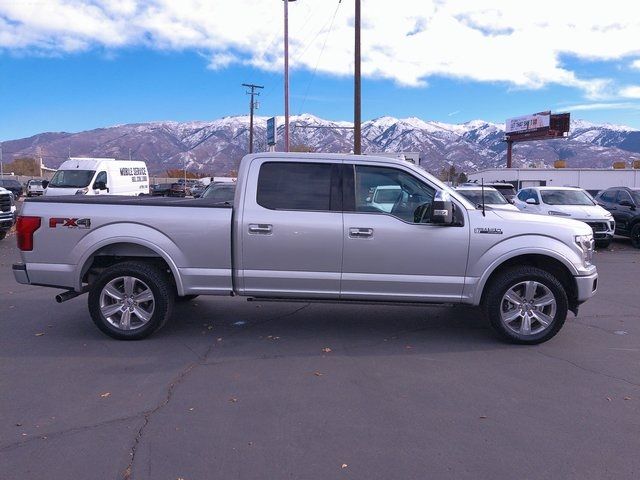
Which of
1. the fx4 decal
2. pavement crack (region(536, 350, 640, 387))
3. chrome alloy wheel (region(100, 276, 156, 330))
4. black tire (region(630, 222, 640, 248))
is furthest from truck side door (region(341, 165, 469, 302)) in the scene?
black tire (region(630, 222, 640, 248))

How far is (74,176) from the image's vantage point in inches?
920

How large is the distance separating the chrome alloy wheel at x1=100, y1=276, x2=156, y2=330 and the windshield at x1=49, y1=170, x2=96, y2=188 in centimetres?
1859

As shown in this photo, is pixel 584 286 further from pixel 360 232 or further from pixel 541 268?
pixel 360 232

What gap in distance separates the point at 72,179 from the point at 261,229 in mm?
19941

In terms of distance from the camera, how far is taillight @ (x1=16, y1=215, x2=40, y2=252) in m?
6.02

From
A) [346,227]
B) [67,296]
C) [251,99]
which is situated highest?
[251,99]

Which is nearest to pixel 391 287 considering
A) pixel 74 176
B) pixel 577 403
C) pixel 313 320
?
pixel 313 320

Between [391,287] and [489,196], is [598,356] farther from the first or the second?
[489,196]

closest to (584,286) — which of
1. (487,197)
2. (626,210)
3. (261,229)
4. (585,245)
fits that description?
(585,245)

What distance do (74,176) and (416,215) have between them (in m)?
20.8

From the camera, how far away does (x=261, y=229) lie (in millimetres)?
5918

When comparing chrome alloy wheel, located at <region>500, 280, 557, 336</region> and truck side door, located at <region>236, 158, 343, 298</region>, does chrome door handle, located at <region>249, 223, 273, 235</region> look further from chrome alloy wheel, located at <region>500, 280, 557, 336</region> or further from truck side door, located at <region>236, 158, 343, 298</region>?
chrome alloy wheel, located at <region>500, 280, 557, 336</region>

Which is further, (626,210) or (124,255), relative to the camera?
(626,210)

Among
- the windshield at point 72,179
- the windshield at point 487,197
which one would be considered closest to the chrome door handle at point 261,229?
the windshield at point 487,197
